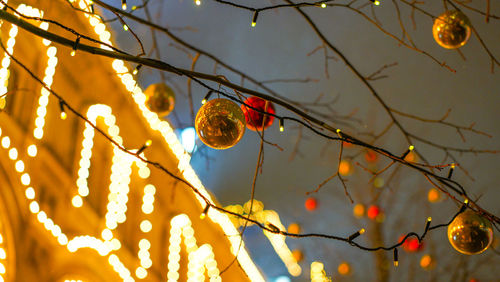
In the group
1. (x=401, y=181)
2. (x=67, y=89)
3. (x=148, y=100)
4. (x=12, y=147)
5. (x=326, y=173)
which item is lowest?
(x=12, y=147)

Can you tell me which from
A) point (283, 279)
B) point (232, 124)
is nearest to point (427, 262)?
point (283, 279)

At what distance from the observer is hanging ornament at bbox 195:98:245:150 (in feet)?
4.11

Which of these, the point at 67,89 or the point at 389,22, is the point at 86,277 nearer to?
the point at 67,89

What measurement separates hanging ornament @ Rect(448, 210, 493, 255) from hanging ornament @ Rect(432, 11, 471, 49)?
2.25 ft

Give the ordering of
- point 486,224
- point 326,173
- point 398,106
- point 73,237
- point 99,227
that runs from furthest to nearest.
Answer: point 326,173
point 398,106
point 99,227
point 73,237
point 486,224

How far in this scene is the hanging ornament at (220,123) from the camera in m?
1.25

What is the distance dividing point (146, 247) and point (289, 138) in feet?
8.45

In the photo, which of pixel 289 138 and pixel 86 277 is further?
pixel 289 138

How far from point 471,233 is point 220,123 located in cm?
90

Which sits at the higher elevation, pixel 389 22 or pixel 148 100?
pixel 389 22

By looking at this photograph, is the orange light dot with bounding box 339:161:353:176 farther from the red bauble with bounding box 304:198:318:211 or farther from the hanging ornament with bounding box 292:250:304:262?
the hanging ornament with bounding box 292:250:304:262

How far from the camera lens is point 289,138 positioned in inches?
176

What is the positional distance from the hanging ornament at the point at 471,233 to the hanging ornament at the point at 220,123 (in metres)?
0.81

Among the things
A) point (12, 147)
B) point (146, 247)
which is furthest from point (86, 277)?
point (12, 147)
